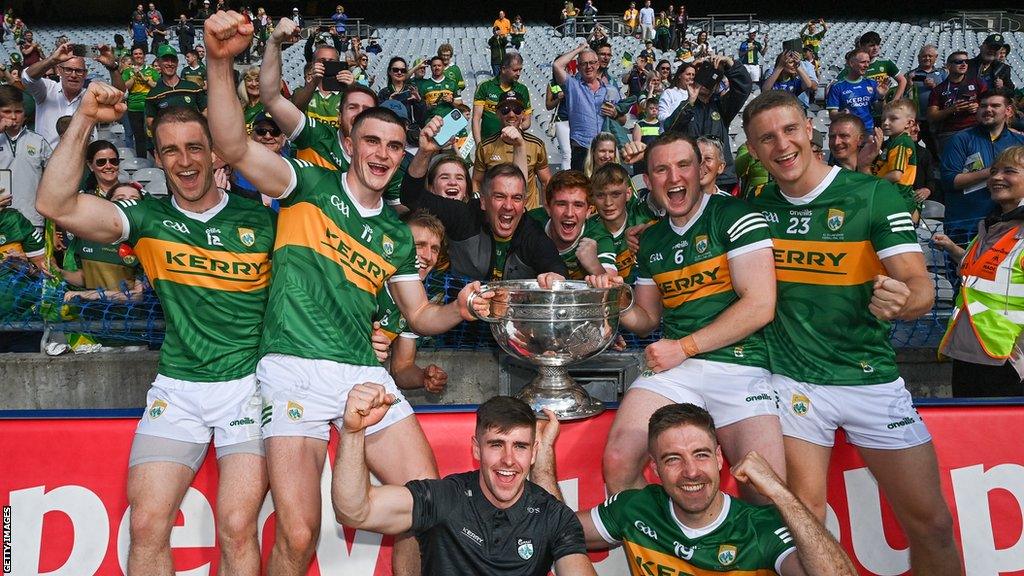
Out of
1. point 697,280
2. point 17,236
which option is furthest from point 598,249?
point 17,236

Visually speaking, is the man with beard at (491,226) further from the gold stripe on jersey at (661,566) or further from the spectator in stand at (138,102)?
the spectator in stand at (138,102)

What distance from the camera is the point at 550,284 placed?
3.75 meters

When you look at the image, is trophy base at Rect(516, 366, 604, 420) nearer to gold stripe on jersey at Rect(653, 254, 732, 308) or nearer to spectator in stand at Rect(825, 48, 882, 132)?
gold stripe on jersey at Rect(653, 254, 732, 308)

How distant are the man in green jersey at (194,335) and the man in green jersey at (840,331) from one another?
216 centimetres

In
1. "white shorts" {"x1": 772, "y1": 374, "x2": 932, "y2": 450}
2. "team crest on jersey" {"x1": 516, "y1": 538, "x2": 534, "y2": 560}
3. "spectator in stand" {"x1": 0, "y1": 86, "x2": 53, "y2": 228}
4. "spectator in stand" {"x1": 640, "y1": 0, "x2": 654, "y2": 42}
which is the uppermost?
"spectator in stand" {"x1": 640, "y1": 0, "x2": 654, "y2": 42}

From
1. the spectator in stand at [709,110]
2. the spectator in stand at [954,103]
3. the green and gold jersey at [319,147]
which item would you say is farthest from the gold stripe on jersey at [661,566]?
the spectator in stand at [954,103]

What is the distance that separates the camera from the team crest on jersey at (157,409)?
3594 millimetres

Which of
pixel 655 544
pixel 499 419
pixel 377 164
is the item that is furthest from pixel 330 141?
pixel 655 544

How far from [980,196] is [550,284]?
5680 millimetres

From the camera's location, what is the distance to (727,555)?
325 centimetres

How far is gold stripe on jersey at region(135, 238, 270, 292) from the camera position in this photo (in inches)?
142

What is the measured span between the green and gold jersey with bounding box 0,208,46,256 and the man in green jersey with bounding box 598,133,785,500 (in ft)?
16.3

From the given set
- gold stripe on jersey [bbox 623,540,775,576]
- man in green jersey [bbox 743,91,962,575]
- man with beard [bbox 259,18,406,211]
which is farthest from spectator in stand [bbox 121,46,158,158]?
gold stripe on jersey [bbox 623,540,775,576]

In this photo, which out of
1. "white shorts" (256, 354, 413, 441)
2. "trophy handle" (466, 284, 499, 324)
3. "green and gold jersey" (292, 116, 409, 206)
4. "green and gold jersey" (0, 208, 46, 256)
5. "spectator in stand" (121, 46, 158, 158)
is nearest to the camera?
"white shorts" (256, 354, 413, 441)
